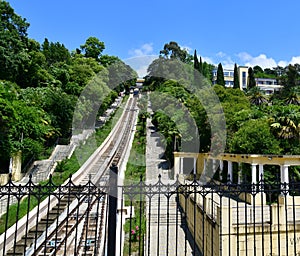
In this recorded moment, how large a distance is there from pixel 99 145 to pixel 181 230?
43.4 ft

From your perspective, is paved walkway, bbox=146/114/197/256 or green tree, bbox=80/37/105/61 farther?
green tree, bbox=80/37/105/61

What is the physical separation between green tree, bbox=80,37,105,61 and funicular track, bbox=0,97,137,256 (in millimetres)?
13910

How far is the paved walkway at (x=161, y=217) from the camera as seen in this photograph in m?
4.23

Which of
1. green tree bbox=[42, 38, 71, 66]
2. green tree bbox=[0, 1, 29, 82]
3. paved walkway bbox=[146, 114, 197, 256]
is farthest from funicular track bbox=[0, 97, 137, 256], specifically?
green tree bbox=[42, 38, 71, 66]

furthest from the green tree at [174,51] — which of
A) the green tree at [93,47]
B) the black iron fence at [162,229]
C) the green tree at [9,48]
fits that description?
the black iron fence at [162,229]

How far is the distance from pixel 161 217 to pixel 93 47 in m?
44.7

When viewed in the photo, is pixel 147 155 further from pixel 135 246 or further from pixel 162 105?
pixel 135 246

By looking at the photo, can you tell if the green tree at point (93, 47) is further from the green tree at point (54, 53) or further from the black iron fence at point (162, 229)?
the black iron fence at point (162, 229)

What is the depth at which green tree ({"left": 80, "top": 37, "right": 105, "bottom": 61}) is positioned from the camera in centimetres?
4831

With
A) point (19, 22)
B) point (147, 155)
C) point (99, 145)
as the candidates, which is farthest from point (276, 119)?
point (19, 22)

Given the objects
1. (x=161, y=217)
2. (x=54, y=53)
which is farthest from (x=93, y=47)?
(x=161, y=217)

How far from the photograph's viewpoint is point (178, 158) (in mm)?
17984

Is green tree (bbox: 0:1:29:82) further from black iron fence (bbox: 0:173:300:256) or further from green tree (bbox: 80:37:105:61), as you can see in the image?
green tree (bbox: 80:37:105:61)

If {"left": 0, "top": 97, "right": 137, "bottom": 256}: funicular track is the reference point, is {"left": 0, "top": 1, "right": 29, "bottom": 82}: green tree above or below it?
above
